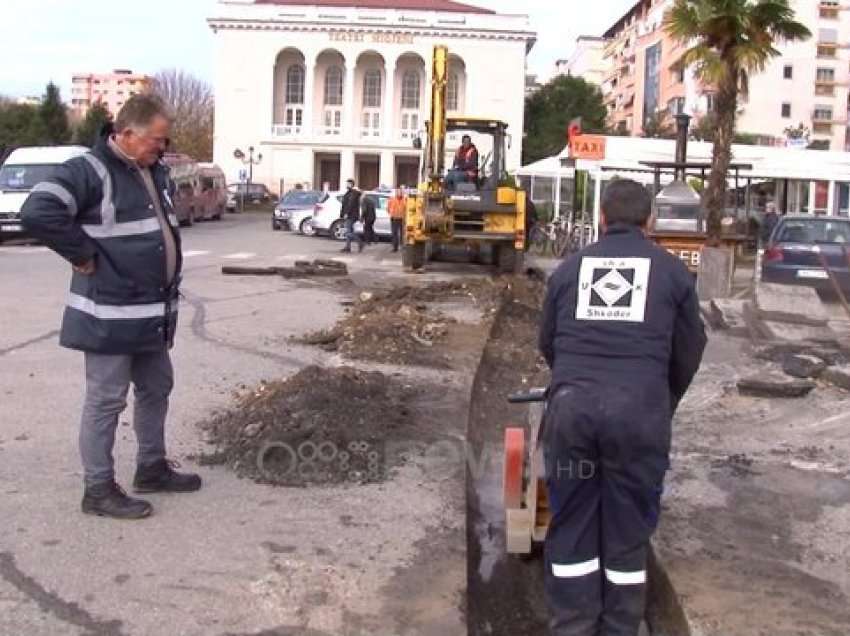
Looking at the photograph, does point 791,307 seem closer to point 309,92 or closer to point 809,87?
point 309,92

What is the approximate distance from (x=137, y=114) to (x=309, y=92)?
270 ft

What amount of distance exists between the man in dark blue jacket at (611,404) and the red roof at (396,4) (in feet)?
276

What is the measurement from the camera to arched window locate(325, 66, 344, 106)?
8731 centimetres

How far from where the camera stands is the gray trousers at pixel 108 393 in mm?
5008

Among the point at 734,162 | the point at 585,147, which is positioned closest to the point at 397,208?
the point at 734,162

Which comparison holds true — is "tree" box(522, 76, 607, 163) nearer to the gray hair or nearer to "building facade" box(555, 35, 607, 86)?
"building facade" box(555, 35, 607, 86)

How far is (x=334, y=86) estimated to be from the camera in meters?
87.8

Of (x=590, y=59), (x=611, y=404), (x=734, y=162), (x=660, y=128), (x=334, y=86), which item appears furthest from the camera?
(x=590, y=59)

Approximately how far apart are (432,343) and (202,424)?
403 centimetres

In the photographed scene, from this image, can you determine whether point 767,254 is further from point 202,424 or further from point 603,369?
point 603,369

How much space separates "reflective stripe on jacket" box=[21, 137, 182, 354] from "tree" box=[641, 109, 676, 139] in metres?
64.9

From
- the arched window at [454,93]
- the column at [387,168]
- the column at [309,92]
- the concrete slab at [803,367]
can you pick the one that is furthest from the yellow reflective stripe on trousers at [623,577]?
the arched window at [454,93]

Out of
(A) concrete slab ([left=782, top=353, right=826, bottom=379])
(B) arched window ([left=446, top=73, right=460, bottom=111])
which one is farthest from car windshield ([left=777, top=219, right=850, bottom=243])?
(B) arched window ([left=446, top=73, right=460, bottom=111])

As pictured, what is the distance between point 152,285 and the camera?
5.01 meters
